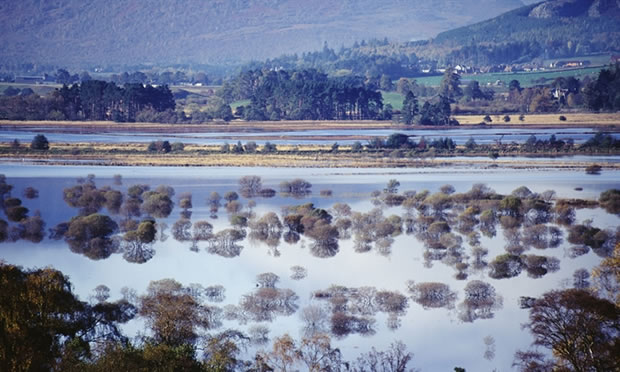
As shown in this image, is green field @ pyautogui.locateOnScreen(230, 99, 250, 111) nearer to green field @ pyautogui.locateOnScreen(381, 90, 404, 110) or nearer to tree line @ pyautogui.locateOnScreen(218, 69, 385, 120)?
tree line @ pyautogui.locateOnScreen(218, 69, 385, 120)

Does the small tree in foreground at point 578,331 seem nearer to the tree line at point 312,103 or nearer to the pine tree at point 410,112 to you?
the pine tree at point 410,112

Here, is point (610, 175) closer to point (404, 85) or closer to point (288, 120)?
point (288, 120)

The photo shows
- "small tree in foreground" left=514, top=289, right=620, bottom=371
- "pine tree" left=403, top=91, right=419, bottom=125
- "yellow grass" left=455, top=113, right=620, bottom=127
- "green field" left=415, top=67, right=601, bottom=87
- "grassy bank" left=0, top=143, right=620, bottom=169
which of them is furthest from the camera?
"green field" left=415, top=67, right=601, bottom=87

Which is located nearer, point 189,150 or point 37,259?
point 37,259

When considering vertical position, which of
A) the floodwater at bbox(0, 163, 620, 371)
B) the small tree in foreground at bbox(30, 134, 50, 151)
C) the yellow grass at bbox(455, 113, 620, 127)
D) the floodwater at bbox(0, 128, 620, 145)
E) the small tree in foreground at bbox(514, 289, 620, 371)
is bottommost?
the yellow grass at bbox(455, 113, 620, 127)

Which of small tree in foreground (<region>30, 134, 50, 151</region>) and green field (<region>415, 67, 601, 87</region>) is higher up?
small tree in foreground (<region>30, 134, 50, 151</region>)

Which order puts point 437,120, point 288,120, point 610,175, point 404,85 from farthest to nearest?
point 404,85 → point 288,120 → point 437,120 → point 610,175

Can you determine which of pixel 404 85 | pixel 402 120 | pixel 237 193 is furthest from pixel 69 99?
pixel 237 193

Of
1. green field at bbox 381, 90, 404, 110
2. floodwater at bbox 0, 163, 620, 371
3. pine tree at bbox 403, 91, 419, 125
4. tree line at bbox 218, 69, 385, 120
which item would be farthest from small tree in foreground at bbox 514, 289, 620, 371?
green field at bbox 381, 90, 404, 110
